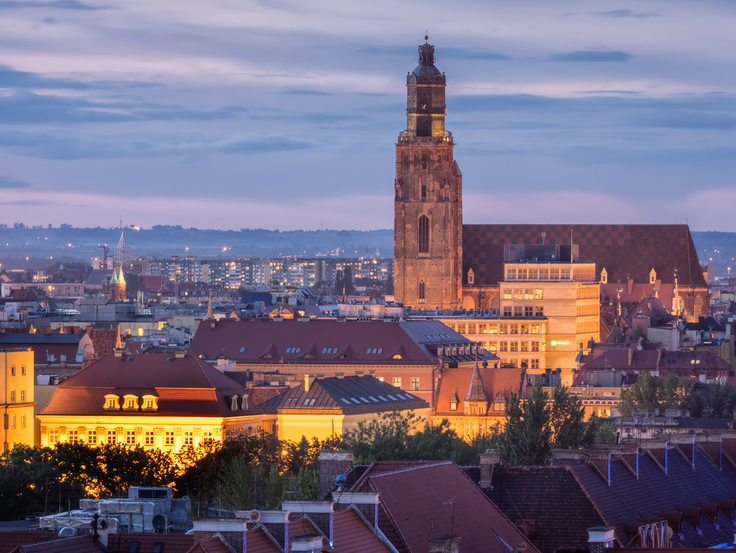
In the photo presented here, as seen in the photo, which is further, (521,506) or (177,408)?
(177,408)

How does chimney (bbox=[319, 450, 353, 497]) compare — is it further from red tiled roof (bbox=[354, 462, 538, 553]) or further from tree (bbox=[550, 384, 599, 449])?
tree (bbox=[550, 384, 599, 449])

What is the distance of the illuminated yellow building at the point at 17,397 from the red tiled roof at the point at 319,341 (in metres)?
41.7

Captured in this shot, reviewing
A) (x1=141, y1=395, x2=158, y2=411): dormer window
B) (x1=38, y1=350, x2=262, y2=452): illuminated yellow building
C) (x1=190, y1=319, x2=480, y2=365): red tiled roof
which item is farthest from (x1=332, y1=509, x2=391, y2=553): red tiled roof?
(x1=190, y1=319, x2=480, y2=365): red tiled roof

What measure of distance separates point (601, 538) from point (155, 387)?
7625 centimetres

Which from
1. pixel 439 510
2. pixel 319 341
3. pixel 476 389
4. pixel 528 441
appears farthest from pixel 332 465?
pixel 319 341

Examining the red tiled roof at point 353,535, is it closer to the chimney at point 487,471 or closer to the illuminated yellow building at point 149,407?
the chimney at point 487,471

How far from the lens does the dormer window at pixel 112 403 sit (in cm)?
12669

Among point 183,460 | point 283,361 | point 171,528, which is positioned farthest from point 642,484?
point 283,361

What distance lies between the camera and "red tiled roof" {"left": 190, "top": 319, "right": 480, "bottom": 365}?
164375 millimetres

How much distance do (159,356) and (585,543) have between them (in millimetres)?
77974

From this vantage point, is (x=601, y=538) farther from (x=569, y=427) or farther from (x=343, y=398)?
(x=343, y=398)

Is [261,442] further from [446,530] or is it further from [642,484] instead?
[446,530]

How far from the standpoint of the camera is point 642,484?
221 feet

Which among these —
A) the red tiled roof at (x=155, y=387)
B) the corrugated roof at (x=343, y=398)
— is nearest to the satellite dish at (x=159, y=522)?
the red tiled roof at (x=155, y=387)
